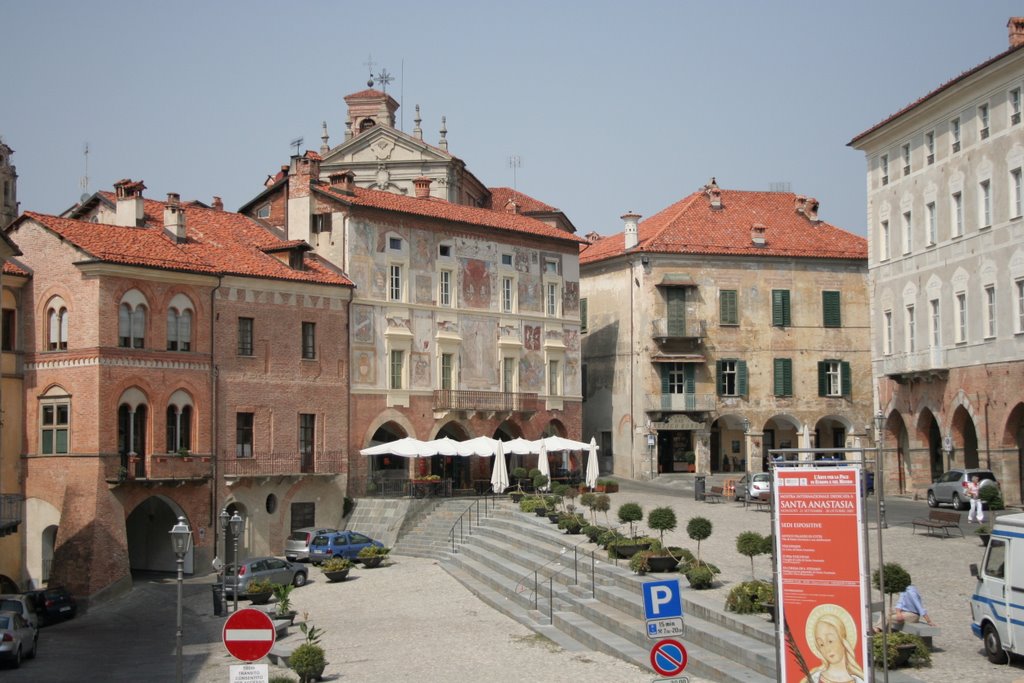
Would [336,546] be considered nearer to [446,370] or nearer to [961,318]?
[446,370]

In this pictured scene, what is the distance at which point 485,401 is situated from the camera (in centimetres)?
5509

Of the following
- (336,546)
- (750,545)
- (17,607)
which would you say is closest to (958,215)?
(750,545)

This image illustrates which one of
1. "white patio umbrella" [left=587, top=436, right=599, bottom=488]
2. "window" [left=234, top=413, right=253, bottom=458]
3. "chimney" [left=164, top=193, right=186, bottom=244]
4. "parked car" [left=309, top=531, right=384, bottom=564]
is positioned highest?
"chimney" [left=164, top=193, right=186, bottom=244]

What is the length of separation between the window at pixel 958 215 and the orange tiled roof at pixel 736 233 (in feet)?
49.8

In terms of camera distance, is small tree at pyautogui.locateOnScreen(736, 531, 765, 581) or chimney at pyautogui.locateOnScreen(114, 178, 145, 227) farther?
chimney at pyautogui.locateOnScreen(114, 178, 145, 227)

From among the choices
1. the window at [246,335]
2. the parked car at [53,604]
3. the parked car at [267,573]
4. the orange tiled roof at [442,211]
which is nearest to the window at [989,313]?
the orange tiled roof at [442,211]

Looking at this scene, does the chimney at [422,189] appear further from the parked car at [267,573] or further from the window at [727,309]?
the parked car at [267,573]

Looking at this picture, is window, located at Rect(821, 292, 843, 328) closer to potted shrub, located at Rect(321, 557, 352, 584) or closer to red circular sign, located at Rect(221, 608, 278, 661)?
potted shrub, located at Rect(321, 557, 352, 584)

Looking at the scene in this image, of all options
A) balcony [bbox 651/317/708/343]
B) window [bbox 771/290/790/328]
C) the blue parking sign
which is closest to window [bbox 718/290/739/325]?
balcony [bbox 651/317/708/343]

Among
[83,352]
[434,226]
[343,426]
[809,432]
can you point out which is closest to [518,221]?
[434,226]

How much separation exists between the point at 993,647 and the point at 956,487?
77.1ft

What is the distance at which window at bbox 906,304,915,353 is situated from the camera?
5272cm

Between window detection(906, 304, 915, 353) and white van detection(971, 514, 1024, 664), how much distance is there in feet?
103

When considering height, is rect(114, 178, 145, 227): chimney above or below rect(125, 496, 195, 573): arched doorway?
above
